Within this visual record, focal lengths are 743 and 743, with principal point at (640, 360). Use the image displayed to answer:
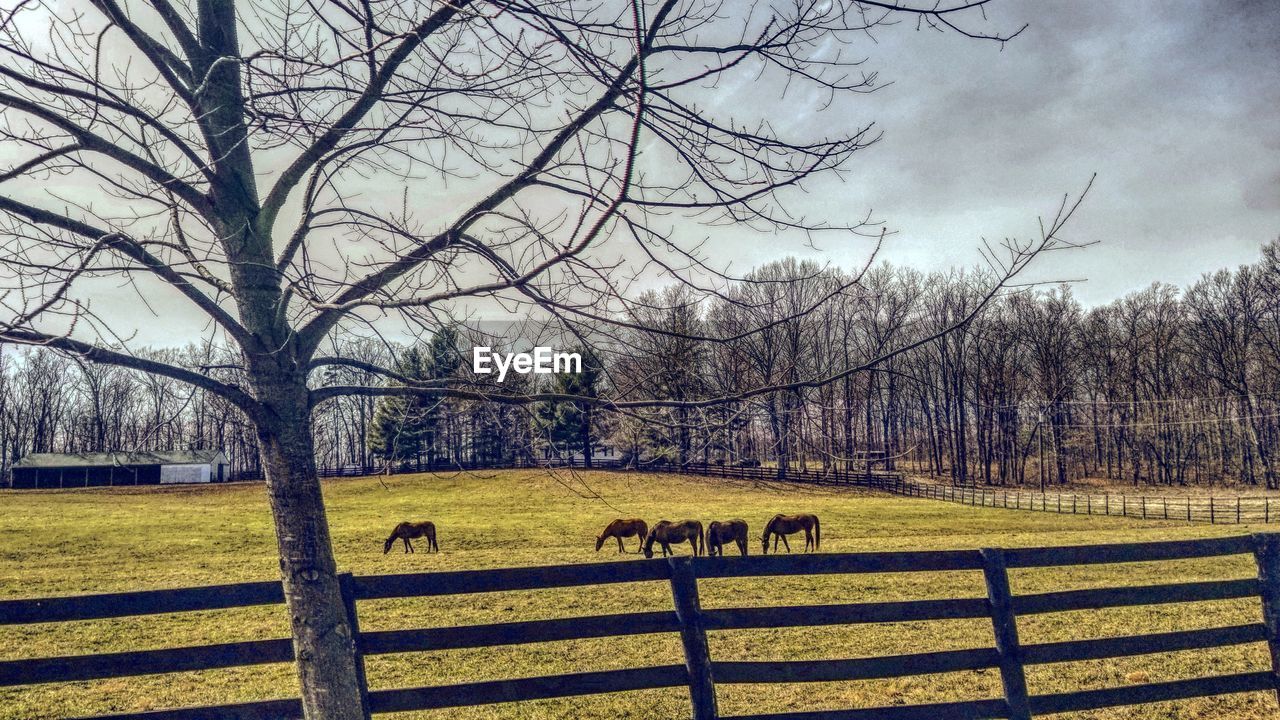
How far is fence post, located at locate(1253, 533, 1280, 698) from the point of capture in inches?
220

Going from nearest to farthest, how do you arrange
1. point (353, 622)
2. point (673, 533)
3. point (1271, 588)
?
point (353, 622) → point (1271, 588) → point (673, 533)

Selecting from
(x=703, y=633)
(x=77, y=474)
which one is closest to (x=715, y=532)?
(x=703, y=633)

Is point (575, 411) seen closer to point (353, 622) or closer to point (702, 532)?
point (353, 622)

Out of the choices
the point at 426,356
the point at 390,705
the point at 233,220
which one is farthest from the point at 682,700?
the point at 233,220

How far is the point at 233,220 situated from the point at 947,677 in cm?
770

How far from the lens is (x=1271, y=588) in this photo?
18.4ft

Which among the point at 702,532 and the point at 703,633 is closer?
the point at 703,633

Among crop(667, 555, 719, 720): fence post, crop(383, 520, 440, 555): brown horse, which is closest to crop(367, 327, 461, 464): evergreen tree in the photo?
crop(667, 555, 719, 720): fence post

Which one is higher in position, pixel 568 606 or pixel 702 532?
pixel 568 606

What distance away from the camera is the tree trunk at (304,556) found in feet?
12.2

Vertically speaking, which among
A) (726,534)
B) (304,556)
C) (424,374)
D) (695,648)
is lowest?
(726,534)

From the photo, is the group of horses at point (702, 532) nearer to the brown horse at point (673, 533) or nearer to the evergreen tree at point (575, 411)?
the brown horse at point (673, 533)

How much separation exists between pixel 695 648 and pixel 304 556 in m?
2.39

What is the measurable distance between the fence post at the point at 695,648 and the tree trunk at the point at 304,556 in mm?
1956
